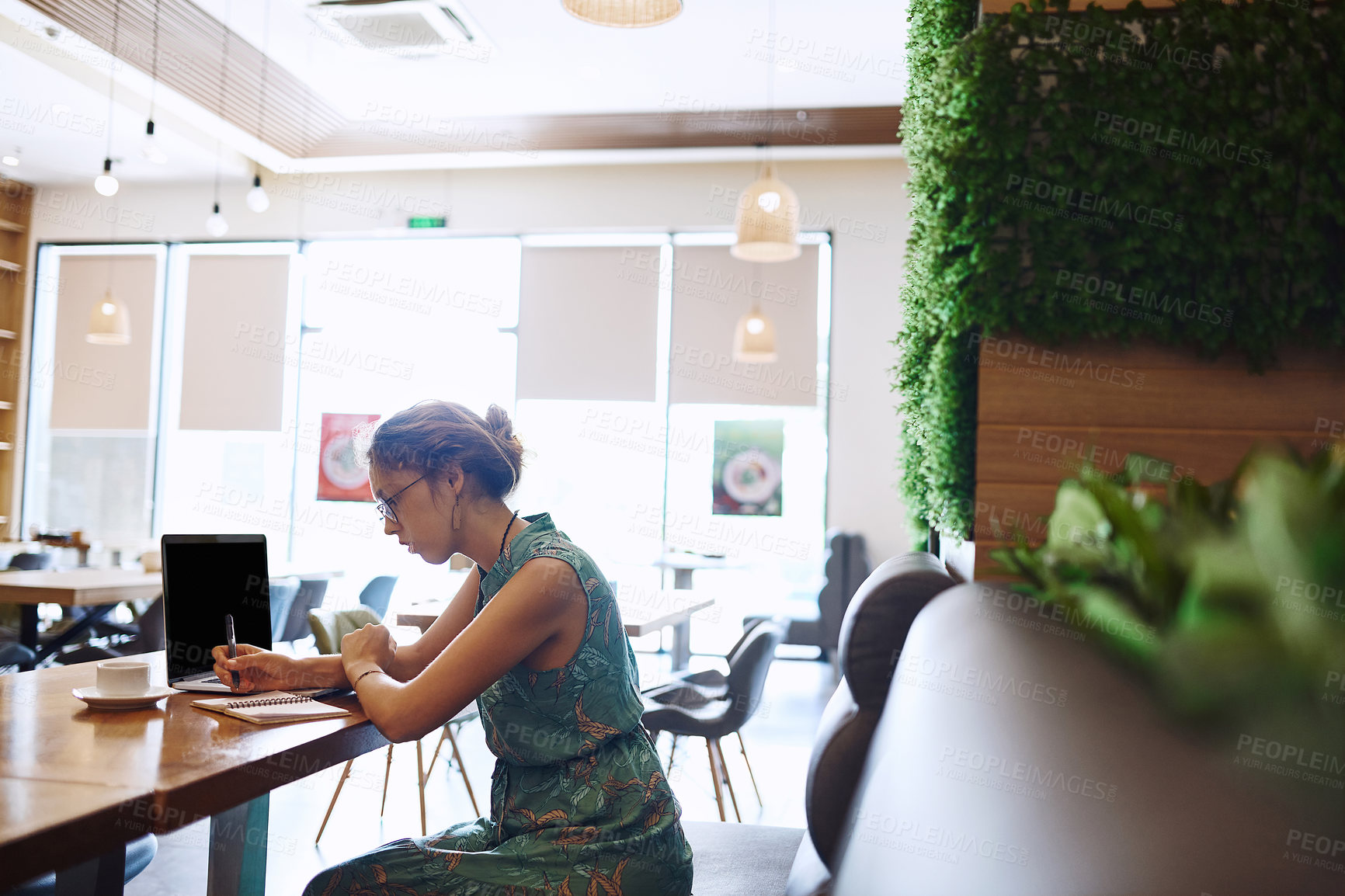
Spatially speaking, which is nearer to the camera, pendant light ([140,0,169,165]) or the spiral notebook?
the spiral notebook

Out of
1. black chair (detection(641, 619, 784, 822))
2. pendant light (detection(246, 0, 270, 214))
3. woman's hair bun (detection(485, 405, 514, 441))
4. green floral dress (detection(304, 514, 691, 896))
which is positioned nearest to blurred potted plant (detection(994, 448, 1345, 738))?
green floral dress (detection(304, 514, 691, 896))

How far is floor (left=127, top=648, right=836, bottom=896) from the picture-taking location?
3164 mm

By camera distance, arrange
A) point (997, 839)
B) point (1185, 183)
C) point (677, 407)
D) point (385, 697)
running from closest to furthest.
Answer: point (997, 839) < point (385, 697) < point (1185, 183) < point (677, 407)

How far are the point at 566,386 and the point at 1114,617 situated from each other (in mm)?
7791

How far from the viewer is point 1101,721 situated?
878 millimetres

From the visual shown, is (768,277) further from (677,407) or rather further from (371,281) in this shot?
(371,281)

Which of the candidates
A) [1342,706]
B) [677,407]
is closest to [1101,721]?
[1342,706]

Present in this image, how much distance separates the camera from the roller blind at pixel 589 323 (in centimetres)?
840

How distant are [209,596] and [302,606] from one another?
11.5 ft

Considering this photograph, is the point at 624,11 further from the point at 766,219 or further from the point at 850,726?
the point at 850,726

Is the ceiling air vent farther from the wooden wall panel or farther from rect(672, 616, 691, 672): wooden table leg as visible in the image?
the wooden wall panel

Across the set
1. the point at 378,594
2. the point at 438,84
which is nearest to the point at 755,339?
the point at 438,84

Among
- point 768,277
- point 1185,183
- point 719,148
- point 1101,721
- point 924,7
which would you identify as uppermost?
point 719,148

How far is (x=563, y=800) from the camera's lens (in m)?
1.64
